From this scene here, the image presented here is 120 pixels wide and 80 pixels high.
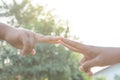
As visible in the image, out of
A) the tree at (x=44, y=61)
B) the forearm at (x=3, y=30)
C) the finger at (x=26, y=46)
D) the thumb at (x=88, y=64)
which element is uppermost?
the forearm at (x=3, y=30)

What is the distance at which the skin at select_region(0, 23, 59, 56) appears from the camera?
846 millimetres

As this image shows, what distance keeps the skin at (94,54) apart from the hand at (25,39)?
0.04m

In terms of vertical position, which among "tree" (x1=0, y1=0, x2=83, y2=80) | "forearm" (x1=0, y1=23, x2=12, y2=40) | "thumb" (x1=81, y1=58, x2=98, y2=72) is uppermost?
"forearm" (x1=0, y1=23, x2=12, y2=40)

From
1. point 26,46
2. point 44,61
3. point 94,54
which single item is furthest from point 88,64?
point 44,61

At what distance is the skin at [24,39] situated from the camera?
846mm

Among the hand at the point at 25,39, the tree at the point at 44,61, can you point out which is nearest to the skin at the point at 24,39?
the hand at the point at 25,39

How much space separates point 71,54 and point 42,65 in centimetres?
71

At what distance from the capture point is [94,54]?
843 millimetres

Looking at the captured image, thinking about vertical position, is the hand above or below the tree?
above

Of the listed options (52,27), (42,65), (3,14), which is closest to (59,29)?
(52,27)

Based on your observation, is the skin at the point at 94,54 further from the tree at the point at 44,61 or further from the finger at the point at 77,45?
the tree at the point at 44,61

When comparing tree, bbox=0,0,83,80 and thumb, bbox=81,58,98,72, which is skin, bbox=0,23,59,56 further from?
tree, bbox=0,0,83,80

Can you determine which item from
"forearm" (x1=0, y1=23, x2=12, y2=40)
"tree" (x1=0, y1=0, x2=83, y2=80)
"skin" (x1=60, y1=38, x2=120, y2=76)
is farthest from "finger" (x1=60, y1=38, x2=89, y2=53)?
"tree" (x1=0, y1=0, x2=83, y2=80)

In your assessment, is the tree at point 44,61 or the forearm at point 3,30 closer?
the forearm at point 3,30
